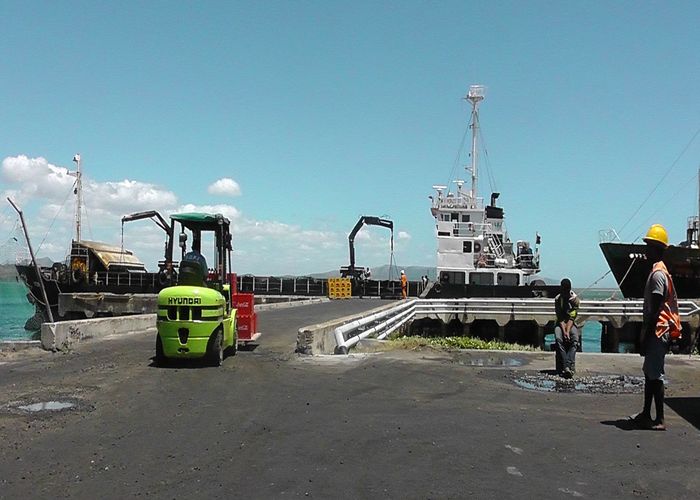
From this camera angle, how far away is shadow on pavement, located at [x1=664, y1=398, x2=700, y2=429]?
297 inches

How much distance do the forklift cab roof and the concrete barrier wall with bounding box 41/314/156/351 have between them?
4253 millimetres

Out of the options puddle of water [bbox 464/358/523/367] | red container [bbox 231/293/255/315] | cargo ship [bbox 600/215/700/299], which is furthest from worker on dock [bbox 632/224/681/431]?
cargo ship [bbox 600/215/700/299]

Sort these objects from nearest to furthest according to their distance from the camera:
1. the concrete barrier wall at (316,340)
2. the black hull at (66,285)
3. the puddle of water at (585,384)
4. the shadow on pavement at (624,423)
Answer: the shadow on pavement at (624,423) → the puddle of water at (585,384) → the concrete barrier wall at (316,340) → the black hull at (66,285)

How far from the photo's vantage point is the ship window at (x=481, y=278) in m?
43.8

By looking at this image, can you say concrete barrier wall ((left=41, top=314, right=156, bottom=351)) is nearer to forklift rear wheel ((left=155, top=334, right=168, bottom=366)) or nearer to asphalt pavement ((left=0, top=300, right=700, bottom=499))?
→ asphalt pavement ((left=0, top=300, right=700, bottom=499))

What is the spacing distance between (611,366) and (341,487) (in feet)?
29.3

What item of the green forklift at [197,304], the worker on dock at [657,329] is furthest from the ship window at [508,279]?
the worker on dock at [657,329]

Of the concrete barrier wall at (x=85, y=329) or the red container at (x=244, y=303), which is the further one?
the red container at (x=244, y=303)

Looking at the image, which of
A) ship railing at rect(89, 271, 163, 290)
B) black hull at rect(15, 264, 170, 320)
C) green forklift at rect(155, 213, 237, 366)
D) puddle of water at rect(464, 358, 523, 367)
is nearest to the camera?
green forklift at rect(155, 213, 237, 366)

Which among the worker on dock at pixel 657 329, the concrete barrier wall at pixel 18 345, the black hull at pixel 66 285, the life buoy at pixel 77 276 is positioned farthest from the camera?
the life buoy at pixel 77 276

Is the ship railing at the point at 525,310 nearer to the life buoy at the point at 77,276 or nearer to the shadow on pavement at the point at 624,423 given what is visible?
the shadow on pavement at the point at 624,423

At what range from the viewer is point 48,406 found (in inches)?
313

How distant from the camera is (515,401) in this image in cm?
861

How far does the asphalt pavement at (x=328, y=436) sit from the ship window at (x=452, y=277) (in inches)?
1284
